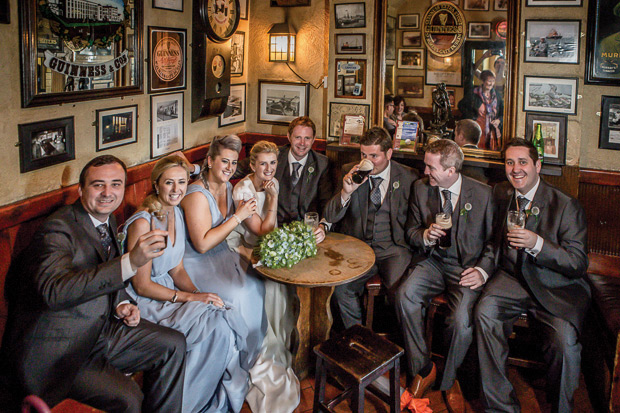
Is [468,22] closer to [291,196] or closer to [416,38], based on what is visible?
[416,38]

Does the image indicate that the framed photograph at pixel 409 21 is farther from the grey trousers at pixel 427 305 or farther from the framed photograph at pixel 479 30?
the grey trousers at pixel 427 305

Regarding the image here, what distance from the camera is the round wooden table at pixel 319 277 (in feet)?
10.6

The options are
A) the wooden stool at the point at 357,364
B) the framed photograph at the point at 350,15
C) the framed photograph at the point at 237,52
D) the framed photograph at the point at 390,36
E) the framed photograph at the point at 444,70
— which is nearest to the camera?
the wooden stool at the point at 357,364

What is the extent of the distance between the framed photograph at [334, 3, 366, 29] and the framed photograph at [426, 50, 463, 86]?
28.3 inches

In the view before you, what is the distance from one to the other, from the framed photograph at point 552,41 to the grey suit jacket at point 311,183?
6.07ft

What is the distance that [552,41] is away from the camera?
4.24 metres

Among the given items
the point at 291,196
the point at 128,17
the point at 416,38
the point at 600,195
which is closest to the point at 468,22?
the point at 416,38

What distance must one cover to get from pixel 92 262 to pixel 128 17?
1.93 metres

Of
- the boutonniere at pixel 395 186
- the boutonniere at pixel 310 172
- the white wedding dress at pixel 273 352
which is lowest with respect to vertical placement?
the white wedding dress at pixel 273 352

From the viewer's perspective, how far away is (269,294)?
3.69 meters

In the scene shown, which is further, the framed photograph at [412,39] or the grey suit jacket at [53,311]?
the framed photograph at [412,39]

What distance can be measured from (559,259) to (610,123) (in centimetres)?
151

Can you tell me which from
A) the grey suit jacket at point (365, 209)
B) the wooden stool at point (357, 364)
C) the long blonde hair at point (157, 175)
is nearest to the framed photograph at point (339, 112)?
the grey suit jacket at point (365, 209)

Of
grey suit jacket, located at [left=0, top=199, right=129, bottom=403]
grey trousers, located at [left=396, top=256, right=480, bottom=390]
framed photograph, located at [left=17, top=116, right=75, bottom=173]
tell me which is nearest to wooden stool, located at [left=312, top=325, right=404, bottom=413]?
grey trousers, located at [left=396, top=256, right=480, bottom=390]
